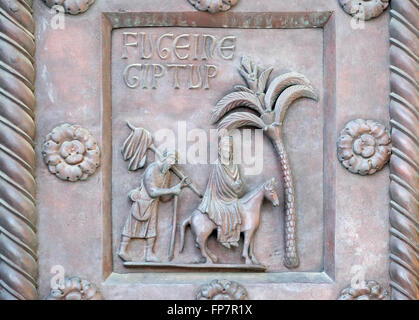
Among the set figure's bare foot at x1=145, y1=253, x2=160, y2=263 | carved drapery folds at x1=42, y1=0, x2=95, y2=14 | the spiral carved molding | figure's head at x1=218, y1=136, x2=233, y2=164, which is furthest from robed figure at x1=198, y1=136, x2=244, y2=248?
carved drapery folds at x1=42, y1=0, x2=95, y2=14

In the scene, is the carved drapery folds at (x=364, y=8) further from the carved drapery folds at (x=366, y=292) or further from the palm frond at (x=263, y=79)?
the carved drapery folds at (x=366, y=292)

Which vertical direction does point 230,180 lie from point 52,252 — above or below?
above

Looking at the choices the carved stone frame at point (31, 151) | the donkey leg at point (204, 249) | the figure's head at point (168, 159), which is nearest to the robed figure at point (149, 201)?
the figure's head at point (168, 159)

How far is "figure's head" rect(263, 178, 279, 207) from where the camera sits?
3.58m

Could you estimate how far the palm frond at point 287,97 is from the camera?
3625 mm

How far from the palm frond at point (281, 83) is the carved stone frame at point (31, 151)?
163 mm

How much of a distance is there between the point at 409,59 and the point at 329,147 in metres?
0.57

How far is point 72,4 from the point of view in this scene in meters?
3.54

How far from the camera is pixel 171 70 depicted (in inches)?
144

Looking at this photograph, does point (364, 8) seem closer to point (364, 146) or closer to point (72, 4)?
point (364, 146)

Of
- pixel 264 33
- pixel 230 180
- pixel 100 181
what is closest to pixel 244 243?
pixel 230 180

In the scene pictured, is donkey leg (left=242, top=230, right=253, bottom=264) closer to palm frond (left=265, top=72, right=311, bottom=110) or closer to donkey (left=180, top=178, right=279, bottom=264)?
donkey (left=180, top=178, right=279, bottom=264)

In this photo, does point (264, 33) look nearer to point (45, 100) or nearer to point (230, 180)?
point (230, 180)
